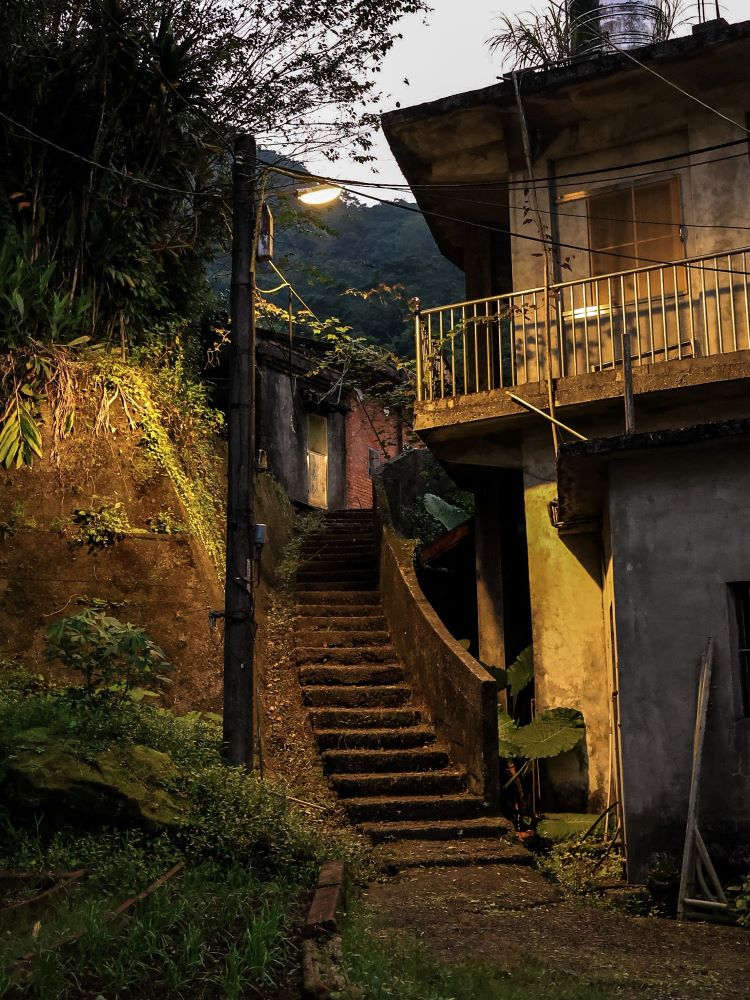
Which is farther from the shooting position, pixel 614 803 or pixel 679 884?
pixel 614 803

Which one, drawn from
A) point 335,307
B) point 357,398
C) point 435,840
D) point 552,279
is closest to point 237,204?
point 552,279

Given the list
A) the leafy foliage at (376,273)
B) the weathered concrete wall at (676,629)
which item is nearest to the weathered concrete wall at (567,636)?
the weathered concrete wall at (676,629)

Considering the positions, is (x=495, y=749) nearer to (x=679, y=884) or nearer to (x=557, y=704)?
(x=557, y=704)

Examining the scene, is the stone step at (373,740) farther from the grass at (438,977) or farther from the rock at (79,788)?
the grass at (438,977)

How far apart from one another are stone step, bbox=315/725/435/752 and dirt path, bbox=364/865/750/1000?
236 centimetres

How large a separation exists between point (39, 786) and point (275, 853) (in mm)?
1724

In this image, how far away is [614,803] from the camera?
32.1 ft

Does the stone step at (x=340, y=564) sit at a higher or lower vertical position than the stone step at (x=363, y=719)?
higher

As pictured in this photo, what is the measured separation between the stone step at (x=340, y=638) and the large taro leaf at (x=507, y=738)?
2208 mm

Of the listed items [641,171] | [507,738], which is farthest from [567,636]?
[641,171]

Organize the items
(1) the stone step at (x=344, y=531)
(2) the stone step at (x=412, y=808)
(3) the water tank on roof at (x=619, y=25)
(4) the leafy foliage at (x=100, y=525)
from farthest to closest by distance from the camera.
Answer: (1) the stone step at (x=344, y=531), (3) the water tank on roof at (x=619, y=25), (4) the leafy foliage at (x=100, y=525), (2) the stone step at (x=412, y=808)

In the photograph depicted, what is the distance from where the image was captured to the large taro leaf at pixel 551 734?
34.3ft

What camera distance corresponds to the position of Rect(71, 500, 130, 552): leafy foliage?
11070 millimetres

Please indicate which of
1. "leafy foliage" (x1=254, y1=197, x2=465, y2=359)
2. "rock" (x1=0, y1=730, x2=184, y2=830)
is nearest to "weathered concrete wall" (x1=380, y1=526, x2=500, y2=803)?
"rock" (x1=0, y1=730, x2=184, y2=830)
